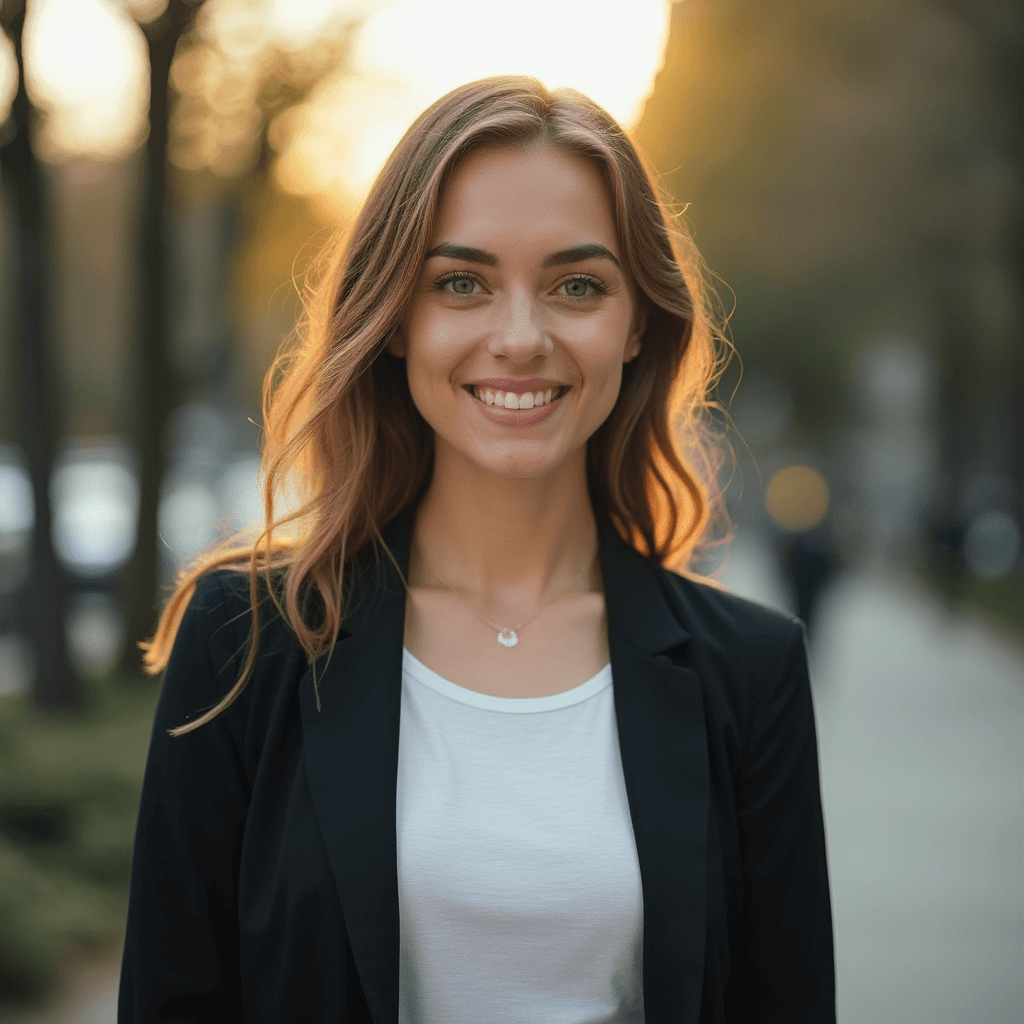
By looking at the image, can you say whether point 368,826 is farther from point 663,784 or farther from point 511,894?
point 663,784

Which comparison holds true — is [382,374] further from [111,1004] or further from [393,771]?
[111,1004]

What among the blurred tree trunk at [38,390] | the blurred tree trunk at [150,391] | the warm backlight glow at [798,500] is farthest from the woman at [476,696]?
the warm backlight glow at [798,500]

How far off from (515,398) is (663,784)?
0.82m

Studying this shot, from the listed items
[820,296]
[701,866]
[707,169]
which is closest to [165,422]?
[701,866]

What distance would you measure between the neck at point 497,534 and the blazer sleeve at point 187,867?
0.61m

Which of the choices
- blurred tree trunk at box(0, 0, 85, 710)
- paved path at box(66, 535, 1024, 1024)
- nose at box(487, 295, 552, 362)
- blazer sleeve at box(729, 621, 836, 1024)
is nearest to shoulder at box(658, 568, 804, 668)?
blazer sleeve at box(729, 621, 836, 1024)

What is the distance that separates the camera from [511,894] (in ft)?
7.68

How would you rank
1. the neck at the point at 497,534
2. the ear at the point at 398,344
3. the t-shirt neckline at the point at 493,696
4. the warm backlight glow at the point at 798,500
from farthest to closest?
the warm backlight glow at the point at 798,500
the neck at the point at 497,534
the ear at the point at 398,344
the t-shirt neckline at the point at 493,696

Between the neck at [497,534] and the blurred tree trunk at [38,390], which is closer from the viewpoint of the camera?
the neck at [497,534]

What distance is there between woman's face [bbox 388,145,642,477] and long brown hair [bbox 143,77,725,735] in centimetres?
5

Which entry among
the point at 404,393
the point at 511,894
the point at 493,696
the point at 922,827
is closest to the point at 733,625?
the point at 493,696

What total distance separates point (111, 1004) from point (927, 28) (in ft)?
41.0

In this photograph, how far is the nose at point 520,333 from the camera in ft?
7.97

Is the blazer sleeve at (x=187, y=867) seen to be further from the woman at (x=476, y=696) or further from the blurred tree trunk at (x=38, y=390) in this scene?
the blurred tree trunk at (x=38, y=390)
